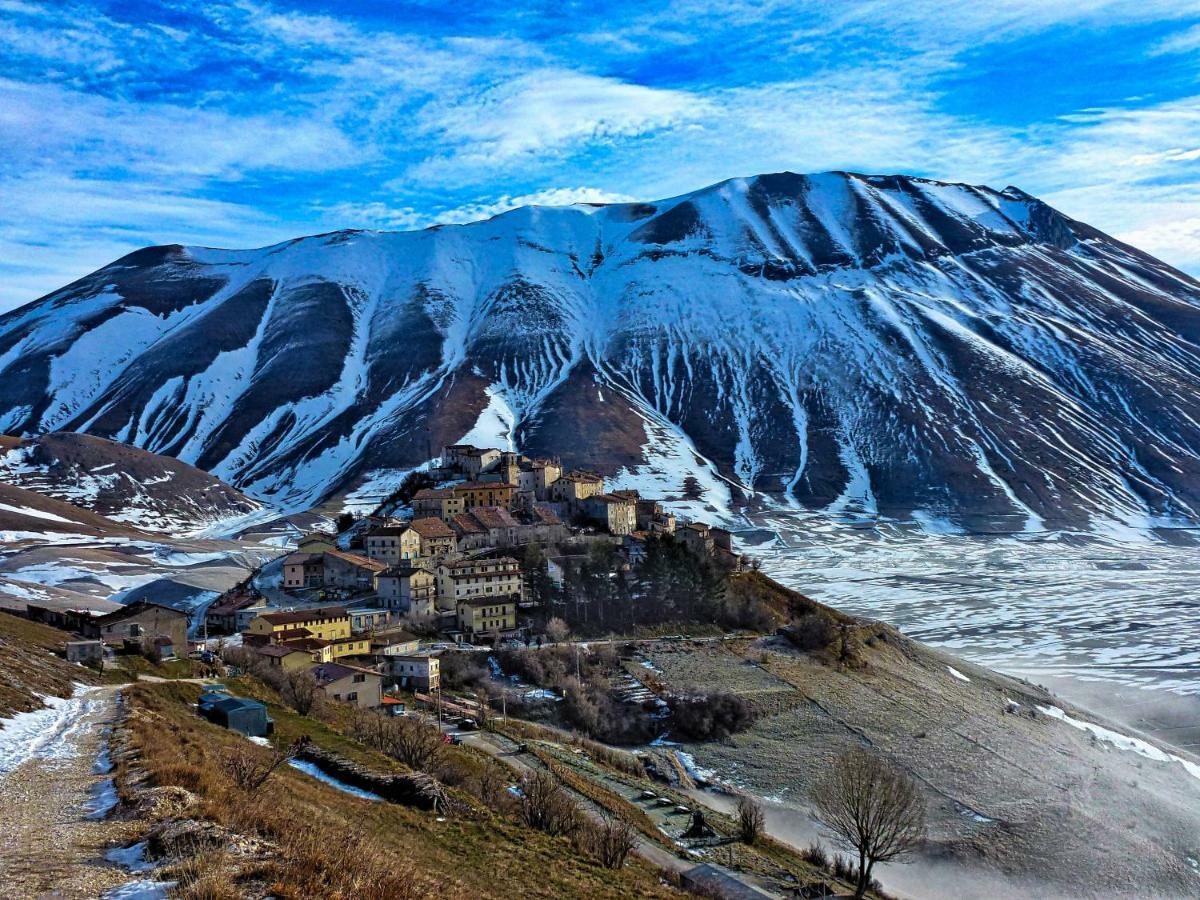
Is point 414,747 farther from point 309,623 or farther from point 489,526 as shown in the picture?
point 489,526

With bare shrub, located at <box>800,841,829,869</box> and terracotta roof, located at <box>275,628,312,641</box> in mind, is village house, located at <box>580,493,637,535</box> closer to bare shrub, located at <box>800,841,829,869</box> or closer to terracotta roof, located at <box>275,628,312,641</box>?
terracotta roof, located at <box>275,628,312,641</box>

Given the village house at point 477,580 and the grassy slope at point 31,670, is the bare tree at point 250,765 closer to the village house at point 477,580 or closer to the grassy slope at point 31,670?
the grassy slope at point 31,670

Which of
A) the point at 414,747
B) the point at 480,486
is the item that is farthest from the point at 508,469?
the point at 414,747

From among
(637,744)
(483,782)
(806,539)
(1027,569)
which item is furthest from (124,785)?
(806,539)

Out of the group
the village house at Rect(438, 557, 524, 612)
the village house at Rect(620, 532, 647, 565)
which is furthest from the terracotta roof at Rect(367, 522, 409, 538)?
the village house at Rect(620, 532, 647, 565)

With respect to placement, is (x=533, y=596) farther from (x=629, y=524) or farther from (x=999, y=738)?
(x=999, y=738)
